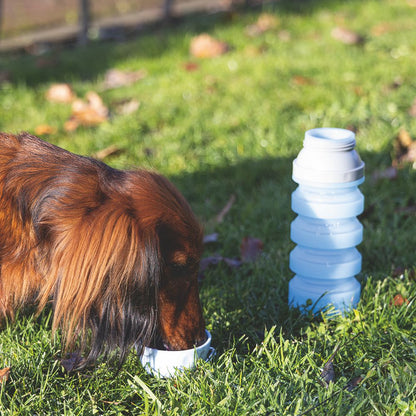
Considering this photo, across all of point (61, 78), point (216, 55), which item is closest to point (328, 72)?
point (216, 55)

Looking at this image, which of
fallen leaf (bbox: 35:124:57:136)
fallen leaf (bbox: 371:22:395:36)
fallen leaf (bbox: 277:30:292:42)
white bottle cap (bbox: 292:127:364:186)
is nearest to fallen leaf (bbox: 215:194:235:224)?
white bottle cap (bbox: 292:127:364:186)

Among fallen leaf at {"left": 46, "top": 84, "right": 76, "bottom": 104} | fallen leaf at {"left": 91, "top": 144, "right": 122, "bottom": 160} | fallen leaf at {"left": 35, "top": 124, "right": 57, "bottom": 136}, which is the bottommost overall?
fallen leaf at {"left": 91, "top": 144, "right": 122, "bottom": 160}

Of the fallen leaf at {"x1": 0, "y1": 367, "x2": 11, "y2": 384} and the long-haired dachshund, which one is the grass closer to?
the fallen leaf at {"x1": 0, "y1": 367, "x2": 11, "y2": 384}

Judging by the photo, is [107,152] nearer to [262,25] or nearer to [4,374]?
[4,374]

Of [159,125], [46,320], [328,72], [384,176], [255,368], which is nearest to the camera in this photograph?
[255,368]

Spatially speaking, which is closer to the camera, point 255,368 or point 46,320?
point 255,368

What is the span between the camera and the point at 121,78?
6.39 meters

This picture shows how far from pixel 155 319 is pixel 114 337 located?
159mm

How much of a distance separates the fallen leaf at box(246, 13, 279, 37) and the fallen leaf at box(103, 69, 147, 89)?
1616mm

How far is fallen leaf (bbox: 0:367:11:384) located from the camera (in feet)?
7.93

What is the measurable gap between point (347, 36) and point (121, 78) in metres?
2.51

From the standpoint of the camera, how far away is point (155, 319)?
2258 mm

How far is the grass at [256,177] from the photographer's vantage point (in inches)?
93.4

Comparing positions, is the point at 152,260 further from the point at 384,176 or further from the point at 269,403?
the point at 384,176
